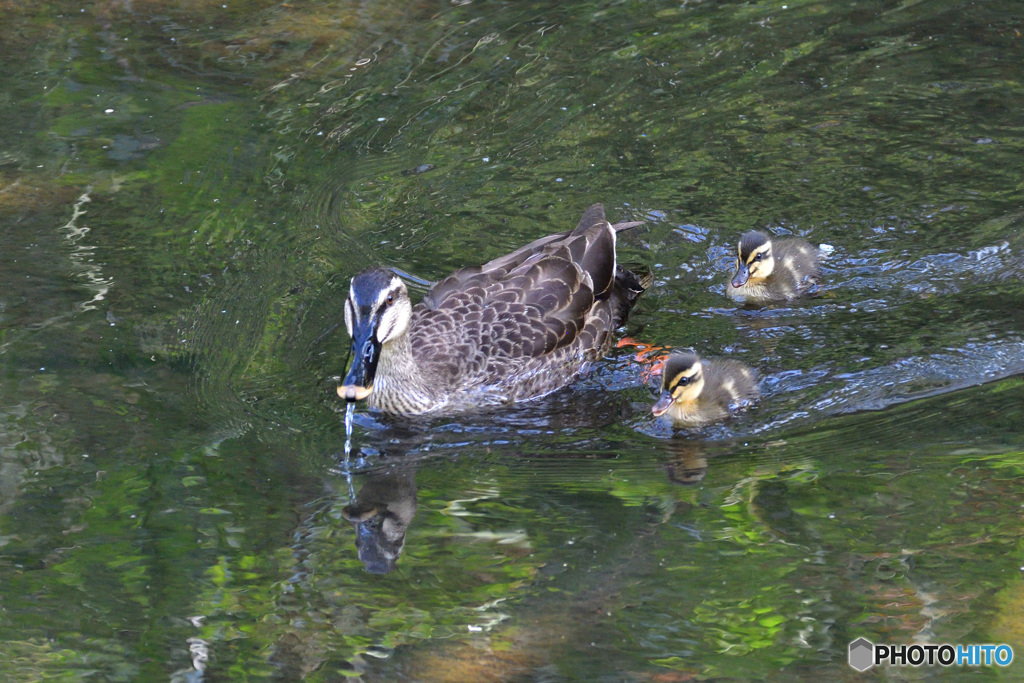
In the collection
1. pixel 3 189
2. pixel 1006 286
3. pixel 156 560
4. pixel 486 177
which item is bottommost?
pixel 1006 286

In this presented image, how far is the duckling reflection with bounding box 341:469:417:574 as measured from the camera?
15.1ft

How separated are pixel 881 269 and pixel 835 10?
11.0 feet

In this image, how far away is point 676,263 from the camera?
6.91 m

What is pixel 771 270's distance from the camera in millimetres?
6348

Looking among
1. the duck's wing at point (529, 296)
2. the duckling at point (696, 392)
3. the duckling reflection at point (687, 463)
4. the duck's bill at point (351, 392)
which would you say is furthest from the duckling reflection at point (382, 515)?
the duckling at point (696, 392)

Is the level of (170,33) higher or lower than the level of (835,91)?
higher

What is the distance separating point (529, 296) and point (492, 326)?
0.94 feet

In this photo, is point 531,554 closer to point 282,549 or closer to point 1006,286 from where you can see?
point 282,549

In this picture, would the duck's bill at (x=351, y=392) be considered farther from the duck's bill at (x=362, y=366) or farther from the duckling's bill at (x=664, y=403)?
the duckling's bill at (x=664, y=403)

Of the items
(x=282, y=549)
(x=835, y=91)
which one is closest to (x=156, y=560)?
(x=282, y=549)

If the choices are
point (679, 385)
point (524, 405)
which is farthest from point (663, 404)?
point (524, 405)

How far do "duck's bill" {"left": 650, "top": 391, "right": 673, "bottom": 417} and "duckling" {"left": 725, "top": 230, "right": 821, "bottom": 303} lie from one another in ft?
3.75

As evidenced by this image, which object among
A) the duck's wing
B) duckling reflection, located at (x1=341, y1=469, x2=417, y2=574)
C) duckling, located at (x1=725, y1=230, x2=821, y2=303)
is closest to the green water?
duckling reflection, located at (x1=341, y1=469, x2=417, y2=574)

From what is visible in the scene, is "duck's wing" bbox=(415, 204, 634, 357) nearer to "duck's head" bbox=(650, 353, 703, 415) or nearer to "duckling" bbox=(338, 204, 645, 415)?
"duckling" bbox=(338, 204, 645, 415)
